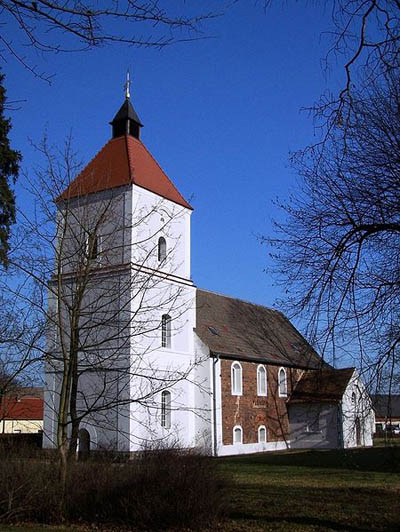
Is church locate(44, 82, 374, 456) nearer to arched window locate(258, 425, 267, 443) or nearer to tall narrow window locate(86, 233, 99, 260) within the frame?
arched window locate(258, 425, 267, 443)

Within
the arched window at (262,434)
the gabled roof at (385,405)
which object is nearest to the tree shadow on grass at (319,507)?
the gabled roof at (385,405)

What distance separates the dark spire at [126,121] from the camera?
107 feet

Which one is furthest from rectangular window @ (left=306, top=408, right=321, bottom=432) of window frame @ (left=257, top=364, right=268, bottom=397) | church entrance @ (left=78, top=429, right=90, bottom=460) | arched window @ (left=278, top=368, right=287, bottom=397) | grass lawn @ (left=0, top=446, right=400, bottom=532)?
church entrance @ (left=78, top=429, right=90, bottom=460)

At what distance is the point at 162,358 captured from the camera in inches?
1155

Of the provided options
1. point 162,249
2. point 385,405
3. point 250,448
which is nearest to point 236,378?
point 250,448

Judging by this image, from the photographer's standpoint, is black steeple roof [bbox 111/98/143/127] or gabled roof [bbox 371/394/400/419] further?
black steeple roof [bbox 111/98/143/127]

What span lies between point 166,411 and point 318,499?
53.2 ft

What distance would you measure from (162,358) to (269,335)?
1414 cm

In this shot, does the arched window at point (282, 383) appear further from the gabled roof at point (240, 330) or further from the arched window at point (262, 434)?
the arched window at point (262, 434)

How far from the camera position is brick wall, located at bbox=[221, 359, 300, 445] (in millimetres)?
33219

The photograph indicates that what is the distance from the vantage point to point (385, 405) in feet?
27.1

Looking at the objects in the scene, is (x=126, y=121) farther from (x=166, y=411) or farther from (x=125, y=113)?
(x=166, y=411)

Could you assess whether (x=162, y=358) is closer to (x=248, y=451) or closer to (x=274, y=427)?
(x=248, y=451)

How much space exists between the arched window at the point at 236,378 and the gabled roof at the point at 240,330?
23.4 inches
